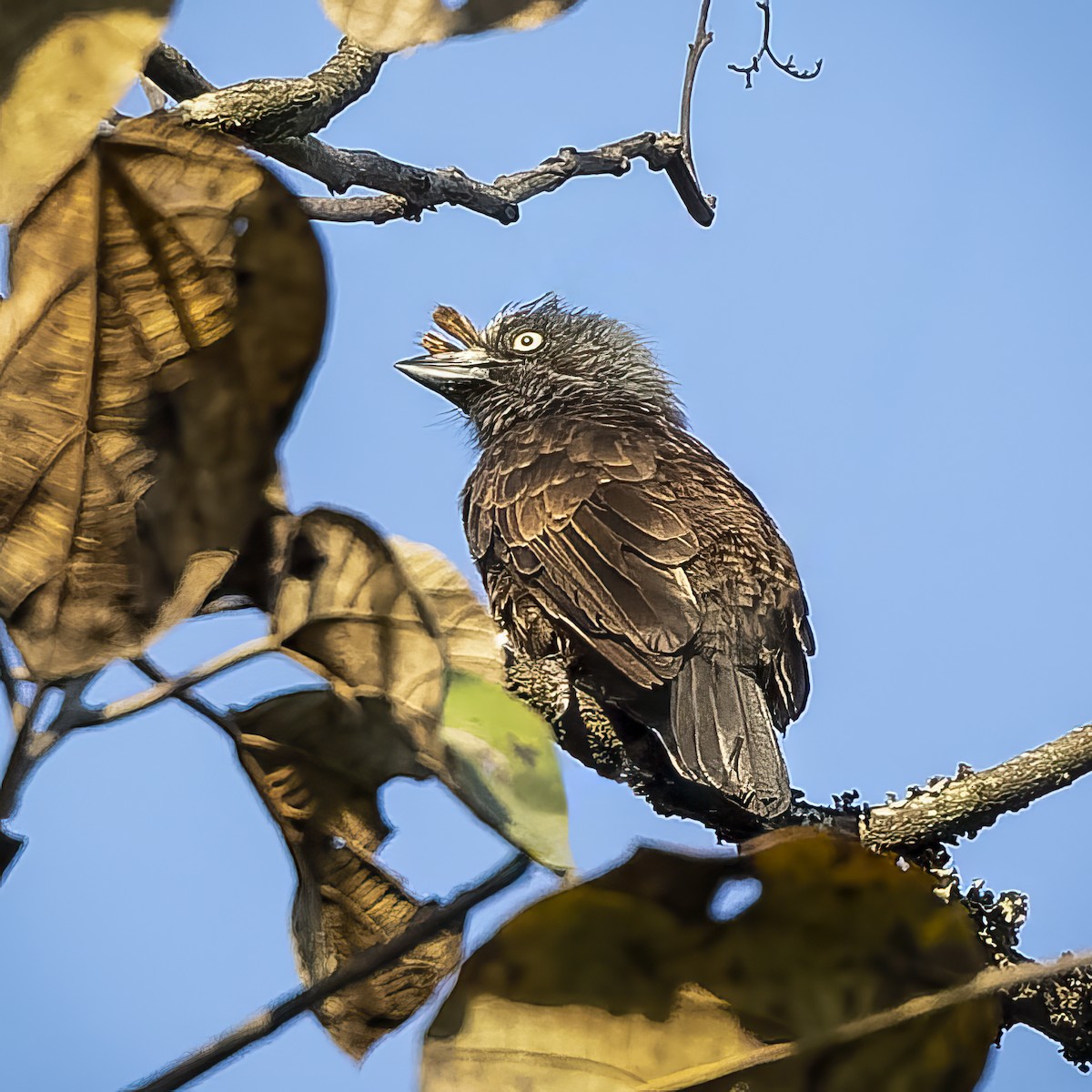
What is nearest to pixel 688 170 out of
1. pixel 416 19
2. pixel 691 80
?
pixel 691 80

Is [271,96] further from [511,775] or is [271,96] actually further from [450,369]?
[450,369]

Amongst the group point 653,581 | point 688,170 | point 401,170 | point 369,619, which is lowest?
point 369,619

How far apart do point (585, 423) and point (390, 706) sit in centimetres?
345

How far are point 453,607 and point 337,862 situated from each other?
199 mm

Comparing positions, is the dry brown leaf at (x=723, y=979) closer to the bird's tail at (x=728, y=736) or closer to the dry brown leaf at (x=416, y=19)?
the dry brown leaf at (x=416, y=19)

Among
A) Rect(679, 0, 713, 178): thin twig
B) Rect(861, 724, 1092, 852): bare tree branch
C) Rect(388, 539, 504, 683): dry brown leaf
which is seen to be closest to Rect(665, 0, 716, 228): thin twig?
Rect(679, 0, 713, 178): thin twig

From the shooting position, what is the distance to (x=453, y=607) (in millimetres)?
971

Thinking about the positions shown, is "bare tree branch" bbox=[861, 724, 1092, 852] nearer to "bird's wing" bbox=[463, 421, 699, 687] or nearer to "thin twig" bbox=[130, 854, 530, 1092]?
"bird's wing" bbox=[463, 421, 699, 687]

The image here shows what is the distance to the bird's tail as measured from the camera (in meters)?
3.09

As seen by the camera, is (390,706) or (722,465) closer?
(390,706)

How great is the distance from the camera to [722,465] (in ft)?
14.7

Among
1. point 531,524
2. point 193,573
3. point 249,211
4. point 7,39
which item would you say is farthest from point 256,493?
point 531,524

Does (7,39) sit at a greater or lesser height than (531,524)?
lesser

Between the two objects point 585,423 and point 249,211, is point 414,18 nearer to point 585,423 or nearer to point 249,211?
point 249,211
